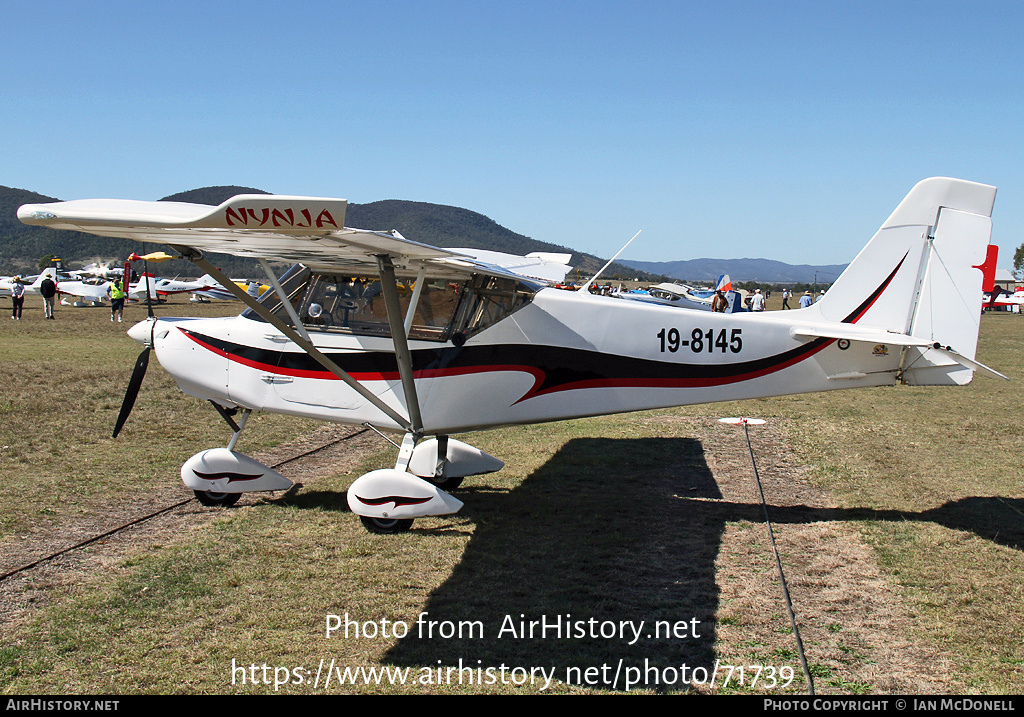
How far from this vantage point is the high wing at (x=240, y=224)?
403 centimetres

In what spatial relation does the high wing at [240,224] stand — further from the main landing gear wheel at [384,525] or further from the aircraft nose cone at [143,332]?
the main landing gear wheel at [384,525]

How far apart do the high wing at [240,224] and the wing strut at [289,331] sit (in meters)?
0.15

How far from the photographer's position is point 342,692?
368cm

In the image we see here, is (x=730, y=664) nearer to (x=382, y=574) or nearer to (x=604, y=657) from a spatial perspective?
(x=604, y=657)

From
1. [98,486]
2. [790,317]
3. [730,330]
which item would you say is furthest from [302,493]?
[790,317]

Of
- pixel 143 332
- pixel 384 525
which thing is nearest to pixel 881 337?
pixel 384 525

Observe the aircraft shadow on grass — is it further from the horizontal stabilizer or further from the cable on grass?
the horizontal stabilizer

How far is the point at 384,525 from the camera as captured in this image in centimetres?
612

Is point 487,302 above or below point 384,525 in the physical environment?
above

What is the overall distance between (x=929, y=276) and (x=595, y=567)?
13.4ft

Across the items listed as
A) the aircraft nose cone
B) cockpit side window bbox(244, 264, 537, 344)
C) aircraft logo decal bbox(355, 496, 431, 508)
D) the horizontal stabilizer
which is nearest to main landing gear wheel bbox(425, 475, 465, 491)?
aircraft logo decal bbox(355, 496, 431, 508)

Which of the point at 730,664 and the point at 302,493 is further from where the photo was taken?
the point at 302,493

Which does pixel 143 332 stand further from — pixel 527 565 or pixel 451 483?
pixel 527 565
